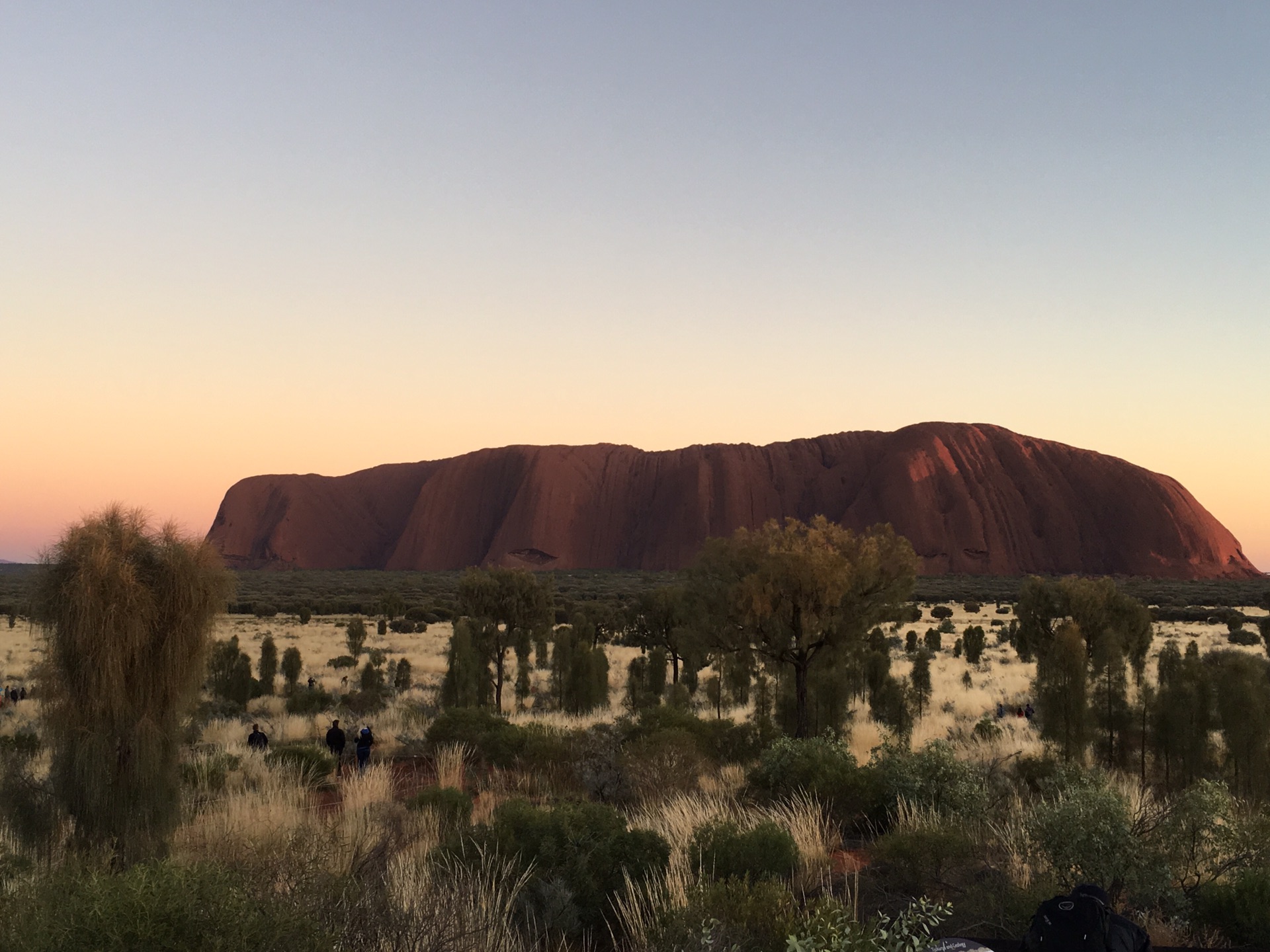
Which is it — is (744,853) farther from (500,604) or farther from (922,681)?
(500,604)

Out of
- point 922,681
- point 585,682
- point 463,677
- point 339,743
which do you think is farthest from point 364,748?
point 922,681

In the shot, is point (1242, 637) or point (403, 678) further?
point (1242, 637)

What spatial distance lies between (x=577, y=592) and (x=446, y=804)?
199ft

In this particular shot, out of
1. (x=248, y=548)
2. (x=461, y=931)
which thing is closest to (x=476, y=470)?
(x=248, y=548)

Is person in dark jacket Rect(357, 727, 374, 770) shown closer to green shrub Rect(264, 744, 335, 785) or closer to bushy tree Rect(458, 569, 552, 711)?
green shrub Rect(264, 744, 335, 785)

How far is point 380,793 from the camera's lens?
35.0 feet

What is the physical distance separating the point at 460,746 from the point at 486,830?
6.13 m

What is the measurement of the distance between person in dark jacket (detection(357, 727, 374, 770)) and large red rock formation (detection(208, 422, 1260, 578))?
77.8 metres

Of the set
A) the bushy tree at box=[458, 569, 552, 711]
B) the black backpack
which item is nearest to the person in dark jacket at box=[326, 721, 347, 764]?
the bushy tree at box=[458, 569, 552, 711]

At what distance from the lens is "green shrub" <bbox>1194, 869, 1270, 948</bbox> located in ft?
19.7

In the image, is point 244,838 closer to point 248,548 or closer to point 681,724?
point 681,724

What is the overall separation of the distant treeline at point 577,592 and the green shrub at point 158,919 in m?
34.1

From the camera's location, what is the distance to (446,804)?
9.60 m

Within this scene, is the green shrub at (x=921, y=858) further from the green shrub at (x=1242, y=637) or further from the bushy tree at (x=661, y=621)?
the green shrub at (x=1242, y=637)
